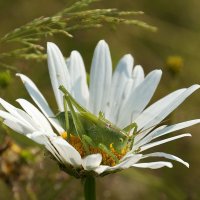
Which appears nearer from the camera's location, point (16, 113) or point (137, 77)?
point (16, 113)

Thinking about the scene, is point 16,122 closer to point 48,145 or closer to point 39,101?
point 48,145

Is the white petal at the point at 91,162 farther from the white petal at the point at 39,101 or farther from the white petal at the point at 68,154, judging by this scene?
the white petal at the point at 39,101

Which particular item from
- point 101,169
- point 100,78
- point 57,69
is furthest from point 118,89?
point 101,169

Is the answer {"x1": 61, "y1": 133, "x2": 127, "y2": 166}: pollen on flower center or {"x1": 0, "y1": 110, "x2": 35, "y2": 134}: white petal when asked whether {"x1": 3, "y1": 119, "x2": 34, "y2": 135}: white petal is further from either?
{"x1": 61, "y1": 133, "x2": 127, "y2": 166}: pollen on flower center

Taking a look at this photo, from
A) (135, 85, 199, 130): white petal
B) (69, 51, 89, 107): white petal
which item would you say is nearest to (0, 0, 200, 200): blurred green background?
(69, 51, 89, 107): white petal

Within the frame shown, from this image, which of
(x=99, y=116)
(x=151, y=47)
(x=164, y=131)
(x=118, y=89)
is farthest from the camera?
(x=151, y=47)

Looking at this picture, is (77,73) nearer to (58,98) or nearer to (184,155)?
(58,98)

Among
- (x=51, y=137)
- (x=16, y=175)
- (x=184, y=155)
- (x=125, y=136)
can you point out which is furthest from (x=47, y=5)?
(x=51, y=137)
